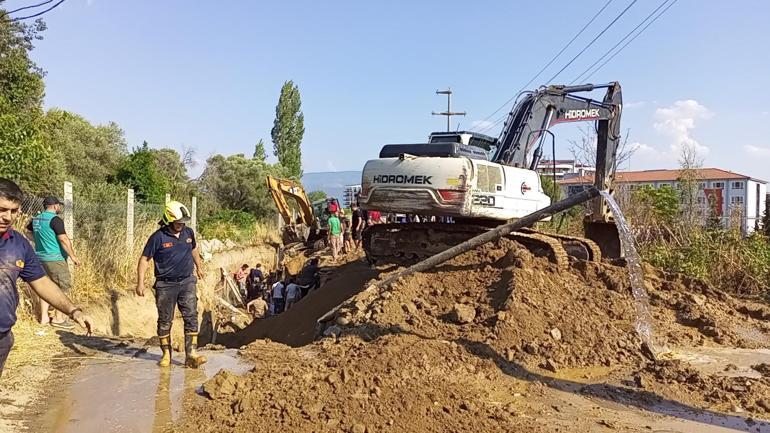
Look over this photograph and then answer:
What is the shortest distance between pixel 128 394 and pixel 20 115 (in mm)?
9493

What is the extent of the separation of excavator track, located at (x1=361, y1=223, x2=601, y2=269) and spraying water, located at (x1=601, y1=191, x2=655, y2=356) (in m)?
1.33

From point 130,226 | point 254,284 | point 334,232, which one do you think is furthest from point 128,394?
point 254,284

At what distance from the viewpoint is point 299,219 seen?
859 inches

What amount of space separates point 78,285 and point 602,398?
7892mm

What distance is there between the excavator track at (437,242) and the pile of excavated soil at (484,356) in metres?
0.35

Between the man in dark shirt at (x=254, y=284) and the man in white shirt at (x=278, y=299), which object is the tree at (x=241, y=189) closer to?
the man in dark shirt at (x=254, y=284)

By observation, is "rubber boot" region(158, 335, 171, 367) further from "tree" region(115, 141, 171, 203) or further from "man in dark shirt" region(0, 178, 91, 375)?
"tree" region(115, 141, 171, 203)

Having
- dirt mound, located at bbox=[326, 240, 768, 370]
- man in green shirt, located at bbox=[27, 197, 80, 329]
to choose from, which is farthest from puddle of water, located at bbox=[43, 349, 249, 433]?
man in green shirt, located at bbox=[27, 197, 80, 329]

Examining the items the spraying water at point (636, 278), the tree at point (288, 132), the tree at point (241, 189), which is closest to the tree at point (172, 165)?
the tree at point (241, 189)

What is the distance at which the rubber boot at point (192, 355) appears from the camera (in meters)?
5.96

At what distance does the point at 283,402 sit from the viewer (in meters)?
4.54

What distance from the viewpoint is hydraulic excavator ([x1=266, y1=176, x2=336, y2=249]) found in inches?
779

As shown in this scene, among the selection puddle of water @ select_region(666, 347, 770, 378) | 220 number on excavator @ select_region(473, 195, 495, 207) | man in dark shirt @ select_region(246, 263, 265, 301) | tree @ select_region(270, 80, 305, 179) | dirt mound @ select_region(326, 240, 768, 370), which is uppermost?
tree @ select_region(270, 80, 305, 179)

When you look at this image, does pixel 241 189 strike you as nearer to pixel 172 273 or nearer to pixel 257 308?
pixel 257 308
